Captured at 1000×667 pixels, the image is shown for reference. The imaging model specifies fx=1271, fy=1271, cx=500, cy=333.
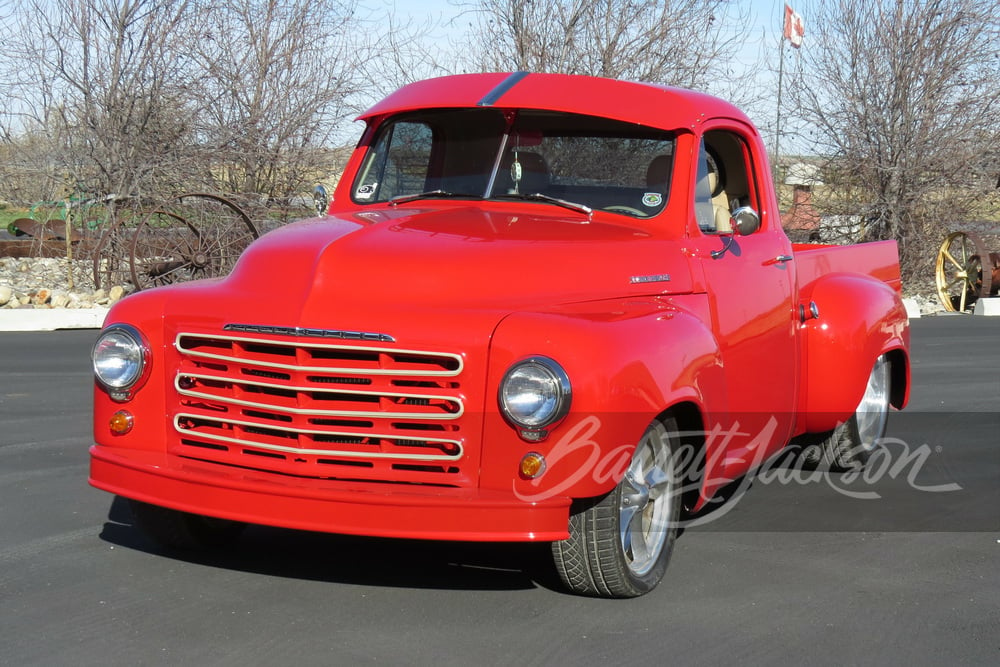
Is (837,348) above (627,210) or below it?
below

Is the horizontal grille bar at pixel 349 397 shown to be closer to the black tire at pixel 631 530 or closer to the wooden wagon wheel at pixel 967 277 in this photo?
the black tire at pixel 631 530

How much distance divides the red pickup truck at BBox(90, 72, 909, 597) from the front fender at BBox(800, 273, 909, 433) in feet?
0.79

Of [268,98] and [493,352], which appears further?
[268,98]

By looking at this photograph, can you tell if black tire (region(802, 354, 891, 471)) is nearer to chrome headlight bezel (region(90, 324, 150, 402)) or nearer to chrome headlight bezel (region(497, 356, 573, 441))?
chrome headlight bezel (region(497, 356, 573, 441))

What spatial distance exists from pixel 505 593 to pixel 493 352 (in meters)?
0.99

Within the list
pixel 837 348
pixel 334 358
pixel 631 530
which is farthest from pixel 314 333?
pixel 837 348

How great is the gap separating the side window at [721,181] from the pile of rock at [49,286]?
10679mm

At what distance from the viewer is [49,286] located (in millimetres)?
17391

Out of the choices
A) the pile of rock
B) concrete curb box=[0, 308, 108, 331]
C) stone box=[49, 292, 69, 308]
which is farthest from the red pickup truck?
the pile of rock

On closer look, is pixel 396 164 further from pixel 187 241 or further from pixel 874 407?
pixel 187 241

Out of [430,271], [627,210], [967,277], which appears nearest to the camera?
[430,271]

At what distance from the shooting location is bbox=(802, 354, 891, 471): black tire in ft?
21.7

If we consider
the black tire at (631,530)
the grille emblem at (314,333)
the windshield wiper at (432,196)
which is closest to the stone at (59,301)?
the windshield wiper at (432,196)

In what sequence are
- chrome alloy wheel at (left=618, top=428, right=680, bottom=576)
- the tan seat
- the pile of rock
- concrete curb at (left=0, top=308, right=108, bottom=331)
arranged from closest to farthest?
1. chrome alloy wheel at (left=618, top=428, right=680, bottom=576)
2. the tan seat
3. concrete curb at (left=0, top=308, right=108, bottom=331)
4. the pile of rock
